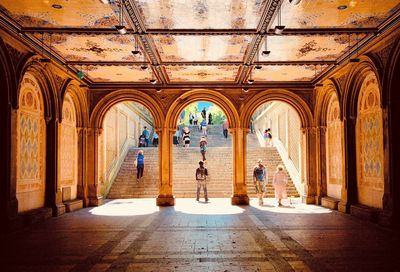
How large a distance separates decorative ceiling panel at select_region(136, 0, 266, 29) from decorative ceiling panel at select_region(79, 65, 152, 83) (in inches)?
175

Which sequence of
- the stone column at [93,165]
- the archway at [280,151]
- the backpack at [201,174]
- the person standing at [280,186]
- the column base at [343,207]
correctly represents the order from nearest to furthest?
the column base at [343,207] → the person standing at [280,186] → the stone column at [93,165] → the backpack at [201,174] → the archway at [280,151]

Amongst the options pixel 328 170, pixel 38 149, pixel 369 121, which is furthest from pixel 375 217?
pixel 38 149

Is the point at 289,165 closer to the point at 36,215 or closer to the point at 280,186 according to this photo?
Result: the point at 280,186

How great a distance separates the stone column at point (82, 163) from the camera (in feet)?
51.8

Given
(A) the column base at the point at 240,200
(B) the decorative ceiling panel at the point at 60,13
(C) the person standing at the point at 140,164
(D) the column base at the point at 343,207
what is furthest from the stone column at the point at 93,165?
(D) the column base at the point at 343,207

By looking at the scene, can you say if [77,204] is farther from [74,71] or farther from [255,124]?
[255,124]

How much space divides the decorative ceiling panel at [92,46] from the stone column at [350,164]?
6640mm

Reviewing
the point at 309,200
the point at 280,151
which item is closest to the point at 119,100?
the point at 309,200

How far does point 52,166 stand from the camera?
1282cm

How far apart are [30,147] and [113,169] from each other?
870cm

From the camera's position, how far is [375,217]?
427 inches

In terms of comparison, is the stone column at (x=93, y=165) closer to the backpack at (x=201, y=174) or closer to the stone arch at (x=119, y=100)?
the stone arch at (x=119, y=100)

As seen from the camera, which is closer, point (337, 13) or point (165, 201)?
point (337, 13)

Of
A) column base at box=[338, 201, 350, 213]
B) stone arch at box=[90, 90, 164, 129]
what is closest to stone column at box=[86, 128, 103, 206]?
stone arch at box=[90, 90, 164, 129]
